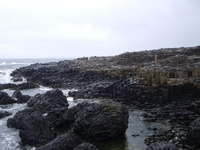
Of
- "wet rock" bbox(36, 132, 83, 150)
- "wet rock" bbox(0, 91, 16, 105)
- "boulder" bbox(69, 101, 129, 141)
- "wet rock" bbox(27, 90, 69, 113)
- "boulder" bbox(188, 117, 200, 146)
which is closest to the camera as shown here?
"wet rock" bbox(36, 132, 83, 150)

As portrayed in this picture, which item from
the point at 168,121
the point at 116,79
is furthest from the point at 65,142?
the point at 116,79

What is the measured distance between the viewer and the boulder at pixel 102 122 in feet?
45.0

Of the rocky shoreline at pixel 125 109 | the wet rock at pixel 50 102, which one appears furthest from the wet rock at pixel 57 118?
the wet rock at pixel 50 102

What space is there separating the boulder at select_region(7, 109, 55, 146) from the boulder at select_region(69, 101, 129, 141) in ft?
5.28

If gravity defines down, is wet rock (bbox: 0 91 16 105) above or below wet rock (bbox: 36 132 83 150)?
below

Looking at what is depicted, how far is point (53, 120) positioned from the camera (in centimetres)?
1662

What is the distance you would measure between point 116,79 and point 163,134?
51.7ft

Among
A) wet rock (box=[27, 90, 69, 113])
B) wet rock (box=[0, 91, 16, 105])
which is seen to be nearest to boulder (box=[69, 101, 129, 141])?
wet rock (box=[27, 90, 69, 113])

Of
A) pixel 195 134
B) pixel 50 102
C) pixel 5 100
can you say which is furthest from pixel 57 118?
pixel 5 100

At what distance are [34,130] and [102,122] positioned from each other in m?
3.95

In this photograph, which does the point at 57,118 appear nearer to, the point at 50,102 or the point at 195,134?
the point at 50,102

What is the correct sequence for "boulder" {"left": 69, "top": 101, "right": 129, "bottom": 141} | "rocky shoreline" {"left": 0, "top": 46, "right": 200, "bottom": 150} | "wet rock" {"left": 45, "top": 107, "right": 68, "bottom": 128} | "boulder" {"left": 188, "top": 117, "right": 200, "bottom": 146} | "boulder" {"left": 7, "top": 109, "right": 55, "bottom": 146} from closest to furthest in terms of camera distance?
"boulder" {"left": 188, "top": 117, "right": 200, "bottom": 146} → "rocky shoreline" {"left": 0, "top": 46, "right": 200, "bottom": 150} → "boulder" {"left": 7, "top": 109, "right": 55, "bottom": 146} → "boulder" {"left": 69, "top": 101, "right": 129, "bottom": 141} → "wet rock" {"left": 45, "top": 107, "right": 68, "bottom": 128}

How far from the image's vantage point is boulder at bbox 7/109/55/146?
1355cm

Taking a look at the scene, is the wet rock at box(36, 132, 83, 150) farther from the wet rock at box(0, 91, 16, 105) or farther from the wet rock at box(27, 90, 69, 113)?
the wet rock at box(0, 91, 16, 105)
